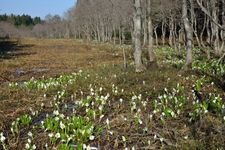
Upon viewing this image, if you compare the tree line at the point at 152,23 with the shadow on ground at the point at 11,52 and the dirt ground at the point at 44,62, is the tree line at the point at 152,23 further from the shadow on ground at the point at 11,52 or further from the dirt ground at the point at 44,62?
the shadow on ground at the point at 11,52

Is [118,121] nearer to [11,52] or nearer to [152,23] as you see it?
[11,52]

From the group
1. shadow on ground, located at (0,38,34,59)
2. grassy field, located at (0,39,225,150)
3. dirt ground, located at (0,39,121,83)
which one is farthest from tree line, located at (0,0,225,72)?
shadow on ground, located at (0,38,34,59)

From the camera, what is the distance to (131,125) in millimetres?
8688

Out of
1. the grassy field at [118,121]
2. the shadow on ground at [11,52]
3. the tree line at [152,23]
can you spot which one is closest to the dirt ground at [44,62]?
the shadow on ground at [11,52]

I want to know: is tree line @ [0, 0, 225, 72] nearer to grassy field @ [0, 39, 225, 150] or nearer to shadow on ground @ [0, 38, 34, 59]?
grassy field @ [0, 39, 225, 150]

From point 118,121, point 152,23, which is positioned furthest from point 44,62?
point 118,121

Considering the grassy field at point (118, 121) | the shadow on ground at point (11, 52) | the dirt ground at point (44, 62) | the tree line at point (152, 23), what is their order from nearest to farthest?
1. the grassy field at point (118, 121)
2. the tree line at point (152, 23)
3. the dirt ground at point (44, 62)
4. the shadow on ground at point (11, 52)

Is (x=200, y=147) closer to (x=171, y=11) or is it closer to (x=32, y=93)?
(x=32, y=93)

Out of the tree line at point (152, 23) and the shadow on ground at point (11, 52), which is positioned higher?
the tree line at point (152, 23)

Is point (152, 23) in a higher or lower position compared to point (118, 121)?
higher

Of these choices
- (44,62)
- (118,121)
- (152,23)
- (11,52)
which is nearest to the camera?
(118,121)

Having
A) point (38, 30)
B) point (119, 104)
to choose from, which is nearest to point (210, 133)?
point (119, 104)

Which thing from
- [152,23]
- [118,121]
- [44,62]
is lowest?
[44,62]

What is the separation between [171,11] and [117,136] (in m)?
43.0
